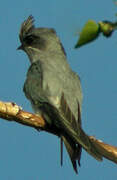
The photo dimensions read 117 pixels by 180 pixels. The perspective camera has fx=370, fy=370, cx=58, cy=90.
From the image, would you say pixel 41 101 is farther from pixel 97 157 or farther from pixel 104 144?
pixel 97 157

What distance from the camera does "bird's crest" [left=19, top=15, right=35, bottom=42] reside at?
6.10 meters

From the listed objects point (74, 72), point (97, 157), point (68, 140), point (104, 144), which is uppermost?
point (74, 72)

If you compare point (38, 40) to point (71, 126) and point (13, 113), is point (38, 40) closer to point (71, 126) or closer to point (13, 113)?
point (71, 126)

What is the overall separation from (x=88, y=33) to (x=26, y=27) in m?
5.70

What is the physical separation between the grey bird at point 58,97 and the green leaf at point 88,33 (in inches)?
136

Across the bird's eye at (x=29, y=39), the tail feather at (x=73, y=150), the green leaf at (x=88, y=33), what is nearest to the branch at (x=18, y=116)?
the tail feather at (x=73, y=150)

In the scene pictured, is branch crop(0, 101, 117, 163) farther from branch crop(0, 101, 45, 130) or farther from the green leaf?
the green leaf

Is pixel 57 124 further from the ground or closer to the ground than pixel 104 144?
further from the ground

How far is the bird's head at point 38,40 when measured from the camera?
245 inches

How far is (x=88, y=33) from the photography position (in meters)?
0.60

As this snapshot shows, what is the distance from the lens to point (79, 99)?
523 centimetres

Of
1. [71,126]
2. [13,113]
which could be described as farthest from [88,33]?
[71,126]

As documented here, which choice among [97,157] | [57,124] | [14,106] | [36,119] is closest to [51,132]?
[57,124]

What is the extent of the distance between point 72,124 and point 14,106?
40.3 inches
